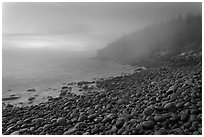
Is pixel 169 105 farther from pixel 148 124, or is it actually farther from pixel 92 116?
pixel 92 116

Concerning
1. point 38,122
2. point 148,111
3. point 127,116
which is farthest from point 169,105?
point 38,122

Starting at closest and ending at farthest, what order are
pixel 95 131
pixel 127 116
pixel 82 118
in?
pixel 95 131
pixel 127 116
pixel 82 118

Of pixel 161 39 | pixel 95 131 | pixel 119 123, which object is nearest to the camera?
pixel 95 131

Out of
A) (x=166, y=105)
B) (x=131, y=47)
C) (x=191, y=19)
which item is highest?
(x=191, y=19)

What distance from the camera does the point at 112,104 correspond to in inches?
344

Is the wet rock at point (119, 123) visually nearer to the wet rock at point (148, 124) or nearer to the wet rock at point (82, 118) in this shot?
the wet rock at point (148, 124)

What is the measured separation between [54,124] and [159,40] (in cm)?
5481

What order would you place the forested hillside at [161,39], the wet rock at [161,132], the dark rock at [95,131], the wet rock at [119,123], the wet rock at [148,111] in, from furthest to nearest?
1. the forested hillside at [161,39]
2. the wet rock at [148,111]
3. the wet rock at [119,123]
4. the dark rock at [95,131]
5. the wet rock at [161,132]

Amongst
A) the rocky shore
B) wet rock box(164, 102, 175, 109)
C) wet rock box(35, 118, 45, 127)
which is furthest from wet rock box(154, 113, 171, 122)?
wet rock box(35, 118, 45, 127)

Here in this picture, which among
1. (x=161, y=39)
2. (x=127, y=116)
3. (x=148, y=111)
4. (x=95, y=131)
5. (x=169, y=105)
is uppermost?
(x=161, y=39)

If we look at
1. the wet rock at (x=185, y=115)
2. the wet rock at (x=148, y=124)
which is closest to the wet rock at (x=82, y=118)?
the wet rock at (x=148, y=124)

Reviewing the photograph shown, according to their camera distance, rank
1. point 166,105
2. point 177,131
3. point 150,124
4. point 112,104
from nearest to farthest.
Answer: point 177,131 → point 150,124 → point 166,105 → point 112,104

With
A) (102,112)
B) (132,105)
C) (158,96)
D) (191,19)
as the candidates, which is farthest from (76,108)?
(191,19)

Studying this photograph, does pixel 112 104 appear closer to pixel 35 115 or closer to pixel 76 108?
pixel 76 108
